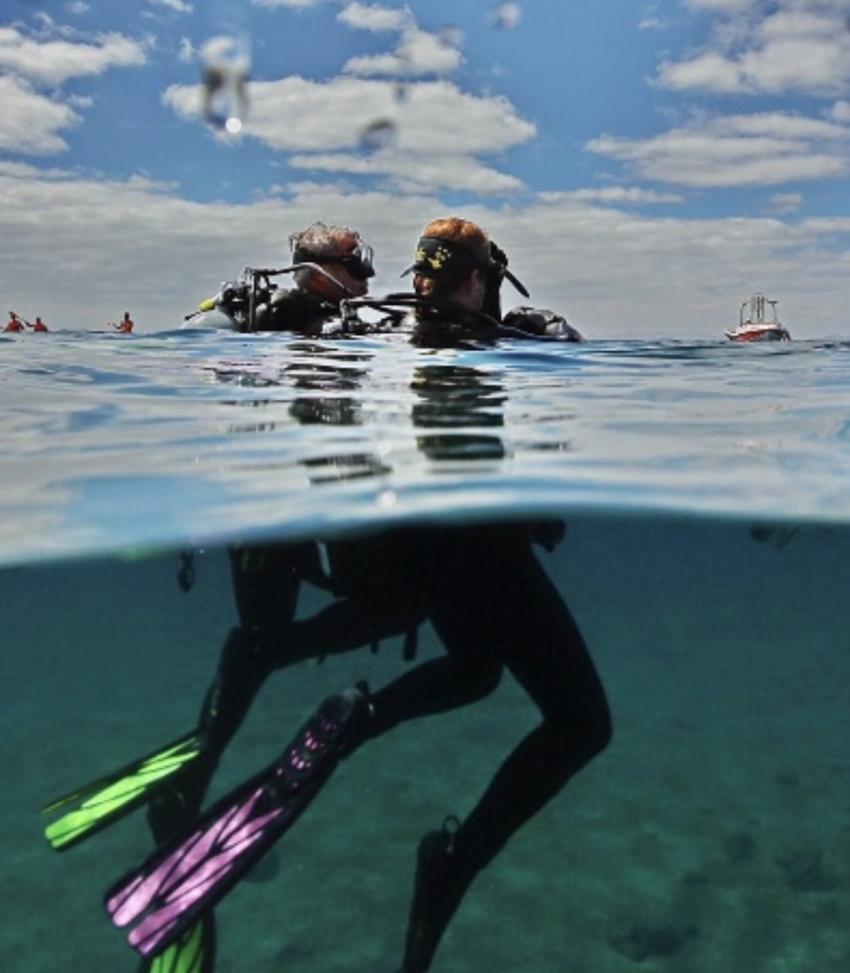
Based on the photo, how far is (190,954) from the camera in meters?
5.11

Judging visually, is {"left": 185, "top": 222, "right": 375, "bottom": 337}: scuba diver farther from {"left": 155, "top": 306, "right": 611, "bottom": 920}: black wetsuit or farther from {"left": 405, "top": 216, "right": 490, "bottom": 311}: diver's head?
{"left": 155, "top": 306, "right": 611, "bottom": 920}: black wetsuit

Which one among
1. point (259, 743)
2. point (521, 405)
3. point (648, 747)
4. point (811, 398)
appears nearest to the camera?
point (521, 405)

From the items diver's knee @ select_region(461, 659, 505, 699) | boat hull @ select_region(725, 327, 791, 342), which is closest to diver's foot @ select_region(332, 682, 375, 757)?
diver's knee @ select_region(461, 659, 505, 699)

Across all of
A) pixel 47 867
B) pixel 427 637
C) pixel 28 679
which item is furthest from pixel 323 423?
pixel 28 679

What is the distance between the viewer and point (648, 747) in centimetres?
2014

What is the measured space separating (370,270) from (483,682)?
22.1ft

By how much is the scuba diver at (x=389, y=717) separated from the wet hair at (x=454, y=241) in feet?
11.2

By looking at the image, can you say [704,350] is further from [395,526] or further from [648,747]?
[395,526]

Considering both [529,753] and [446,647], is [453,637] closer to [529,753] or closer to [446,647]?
[446,647]

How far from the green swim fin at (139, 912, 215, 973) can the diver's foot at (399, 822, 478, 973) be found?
1.32 meters

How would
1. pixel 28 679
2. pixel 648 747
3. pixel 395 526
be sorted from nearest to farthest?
pixel 395 526 → pixel 648 747 → pixel 28 679

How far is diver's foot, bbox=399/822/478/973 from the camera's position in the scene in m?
4.50

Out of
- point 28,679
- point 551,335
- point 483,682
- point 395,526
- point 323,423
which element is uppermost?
point 551,335

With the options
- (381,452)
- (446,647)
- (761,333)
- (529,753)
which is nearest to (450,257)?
(381,452)
